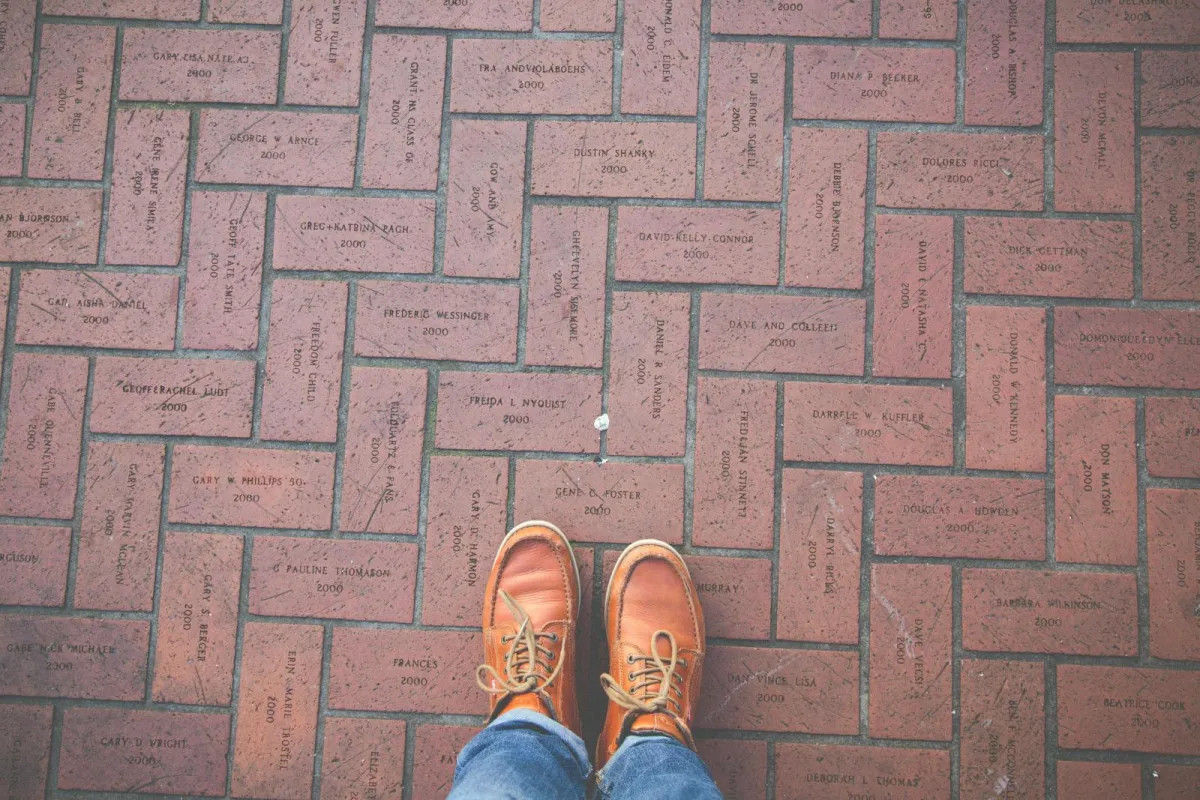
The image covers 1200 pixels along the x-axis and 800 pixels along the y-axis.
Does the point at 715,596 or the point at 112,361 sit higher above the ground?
the point at 112,361

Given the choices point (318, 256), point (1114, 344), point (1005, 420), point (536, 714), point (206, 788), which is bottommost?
point (206, 788)

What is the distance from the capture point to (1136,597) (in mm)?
1670

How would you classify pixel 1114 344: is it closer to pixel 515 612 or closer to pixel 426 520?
pixel 515 612

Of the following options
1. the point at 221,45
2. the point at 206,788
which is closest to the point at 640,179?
the point at 221,45

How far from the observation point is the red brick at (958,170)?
1726 mm

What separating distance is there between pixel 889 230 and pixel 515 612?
1218mm

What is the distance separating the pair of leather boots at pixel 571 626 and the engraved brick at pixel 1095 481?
0.87 m

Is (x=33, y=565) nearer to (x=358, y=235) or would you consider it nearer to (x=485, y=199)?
(x=358, y=235)

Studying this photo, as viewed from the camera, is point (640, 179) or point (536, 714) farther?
point (640, 179)

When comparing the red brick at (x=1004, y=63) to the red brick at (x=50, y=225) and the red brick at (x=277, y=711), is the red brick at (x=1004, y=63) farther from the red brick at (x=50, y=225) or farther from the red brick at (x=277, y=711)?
the red brick at (x=50, y=225)

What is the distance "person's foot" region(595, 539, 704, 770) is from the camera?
163 centimetres

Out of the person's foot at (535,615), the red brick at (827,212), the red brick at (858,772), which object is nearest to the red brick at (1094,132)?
the red brick at (827,212)

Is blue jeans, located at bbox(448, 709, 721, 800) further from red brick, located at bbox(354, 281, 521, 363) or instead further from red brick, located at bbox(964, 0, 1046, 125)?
red brick, located at bbox(964, 0, 1046, 125)

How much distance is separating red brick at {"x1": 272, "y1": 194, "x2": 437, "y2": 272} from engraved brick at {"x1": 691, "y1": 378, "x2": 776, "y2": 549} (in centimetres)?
77
